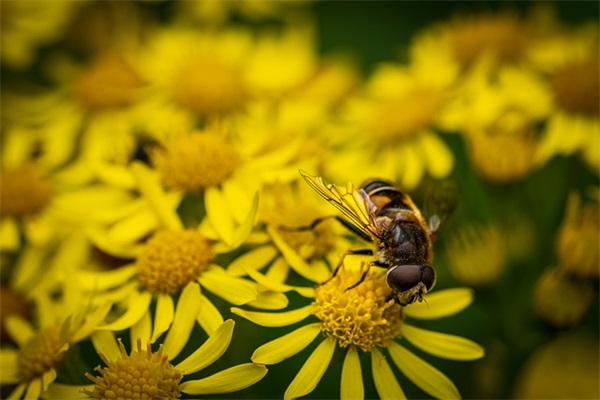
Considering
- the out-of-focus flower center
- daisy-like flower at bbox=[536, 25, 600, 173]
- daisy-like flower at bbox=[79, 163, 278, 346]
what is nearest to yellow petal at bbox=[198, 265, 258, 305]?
daisy-like flower at bbox=[79, 163, 278, 346]

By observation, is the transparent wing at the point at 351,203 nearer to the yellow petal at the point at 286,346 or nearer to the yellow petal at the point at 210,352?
the yellow petal at the point at 286,346

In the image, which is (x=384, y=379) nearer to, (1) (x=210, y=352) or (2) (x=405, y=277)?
(2) (x=405, y=277)

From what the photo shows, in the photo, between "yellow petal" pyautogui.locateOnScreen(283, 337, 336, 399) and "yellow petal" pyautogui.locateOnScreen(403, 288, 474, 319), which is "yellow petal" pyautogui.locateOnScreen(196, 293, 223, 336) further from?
"yellow petal" pyautogui.locateOnScreen(403, 288, 474, 319)

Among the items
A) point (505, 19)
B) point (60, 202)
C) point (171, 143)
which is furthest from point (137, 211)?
point (505, 19)

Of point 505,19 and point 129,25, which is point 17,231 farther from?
point 505,19

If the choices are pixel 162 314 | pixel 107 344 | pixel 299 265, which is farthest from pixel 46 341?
pixel 299 265

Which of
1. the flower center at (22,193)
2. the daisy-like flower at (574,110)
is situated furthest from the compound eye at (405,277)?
the flower center at (22,193)
